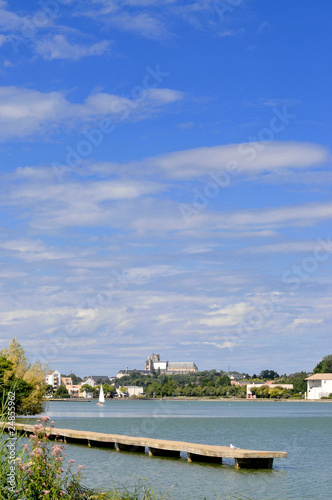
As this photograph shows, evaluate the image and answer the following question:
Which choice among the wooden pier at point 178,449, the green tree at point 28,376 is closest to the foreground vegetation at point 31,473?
the wooden pier at point 178,449

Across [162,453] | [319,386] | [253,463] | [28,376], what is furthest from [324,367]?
[253,463]

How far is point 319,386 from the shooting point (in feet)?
574

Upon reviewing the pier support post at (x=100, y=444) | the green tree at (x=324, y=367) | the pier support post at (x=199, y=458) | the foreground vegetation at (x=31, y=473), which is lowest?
the pier support post at (x=100, y=444)

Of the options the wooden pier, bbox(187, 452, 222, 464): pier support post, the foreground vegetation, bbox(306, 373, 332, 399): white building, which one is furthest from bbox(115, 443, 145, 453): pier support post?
bbox(306, 373, 332, 399): white building

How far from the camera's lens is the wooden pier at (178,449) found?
26.7 meters

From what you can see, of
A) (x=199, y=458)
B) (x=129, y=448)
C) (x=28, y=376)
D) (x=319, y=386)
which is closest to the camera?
(x=199, y=458)

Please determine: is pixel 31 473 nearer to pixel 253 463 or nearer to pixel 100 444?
pixel 253 463

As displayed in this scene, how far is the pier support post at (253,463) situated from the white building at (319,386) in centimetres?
15185

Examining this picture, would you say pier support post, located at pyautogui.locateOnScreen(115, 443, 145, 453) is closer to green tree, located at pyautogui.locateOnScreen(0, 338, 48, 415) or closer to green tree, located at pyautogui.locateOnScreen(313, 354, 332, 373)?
green tree, located at pyautogui.locateOnScreen(0, 338, 48, 415)

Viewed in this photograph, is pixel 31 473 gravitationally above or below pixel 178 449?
above

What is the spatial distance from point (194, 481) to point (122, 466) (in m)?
4.96

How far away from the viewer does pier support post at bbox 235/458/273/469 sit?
2693 centimetres

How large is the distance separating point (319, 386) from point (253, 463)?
508ft

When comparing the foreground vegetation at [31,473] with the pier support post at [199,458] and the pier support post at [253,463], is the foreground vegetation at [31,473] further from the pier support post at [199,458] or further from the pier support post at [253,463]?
the pier support post at [199,458]
